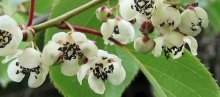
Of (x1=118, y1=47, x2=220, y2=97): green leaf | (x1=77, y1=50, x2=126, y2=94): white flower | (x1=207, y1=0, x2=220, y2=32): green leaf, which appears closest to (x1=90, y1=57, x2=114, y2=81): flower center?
(x1=77, y1=50, x2=126, y2=94): white flower

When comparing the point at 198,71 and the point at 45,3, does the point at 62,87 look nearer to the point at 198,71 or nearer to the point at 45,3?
the point at 198,71

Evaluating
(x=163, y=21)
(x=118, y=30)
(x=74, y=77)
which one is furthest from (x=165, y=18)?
(x=74, y=77)

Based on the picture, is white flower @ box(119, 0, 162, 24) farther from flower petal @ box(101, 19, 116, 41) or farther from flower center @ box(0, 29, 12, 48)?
flower center @ box(0, 29, 12, 48)

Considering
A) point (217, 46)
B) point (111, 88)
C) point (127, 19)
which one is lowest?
point (217, 46)

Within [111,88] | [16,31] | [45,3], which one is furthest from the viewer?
[45,3]

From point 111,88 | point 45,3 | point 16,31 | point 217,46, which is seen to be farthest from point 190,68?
point 217,46

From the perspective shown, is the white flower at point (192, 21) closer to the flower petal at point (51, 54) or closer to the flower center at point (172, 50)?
the flower center at point (172, 50)

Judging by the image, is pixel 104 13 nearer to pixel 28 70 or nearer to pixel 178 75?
pixel 28 70
